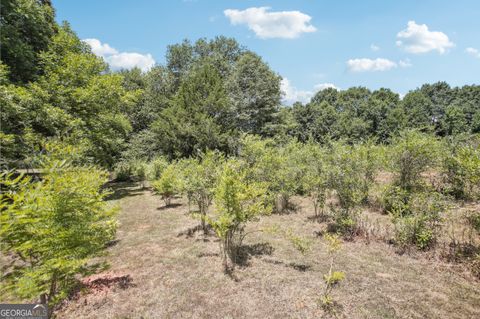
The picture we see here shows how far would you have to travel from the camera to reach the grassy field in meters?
4.94

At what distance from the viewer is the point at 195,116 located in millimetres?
22328

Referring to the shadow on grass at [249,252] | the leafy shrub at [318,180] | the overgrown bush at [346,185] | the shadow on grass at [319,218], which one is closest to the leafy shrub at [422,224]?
the overgrown bush at [346,185]

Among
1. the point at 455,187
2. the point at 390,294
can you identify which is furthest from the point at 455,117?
the point at 390,294

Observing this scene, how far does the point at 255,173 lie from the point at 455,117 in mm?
42215

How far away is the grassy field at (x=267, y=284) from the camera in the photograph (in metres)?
4.94

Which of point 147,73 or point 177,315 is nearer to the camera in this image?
point 177,315

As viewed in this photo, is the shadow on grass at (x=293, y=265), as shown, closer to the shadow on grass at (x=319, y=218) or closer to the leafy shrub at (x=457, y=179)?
the shadow on grass at (x=319, y=218)

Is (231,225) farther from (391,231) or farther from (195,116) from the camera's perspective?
(195,116)

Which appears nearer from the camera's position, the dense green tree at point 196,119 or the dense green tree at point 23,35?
the dense green tree at point 23,35

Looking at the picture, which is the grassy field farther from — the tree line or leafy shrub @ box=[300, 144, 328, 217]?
the tree line

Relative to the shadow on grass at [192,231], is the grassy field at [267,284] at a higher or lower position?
lower

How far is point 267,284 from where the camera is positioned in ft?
19.1

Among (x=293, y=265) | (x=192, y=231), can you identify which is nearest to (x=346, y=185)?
(x=293, y=265)

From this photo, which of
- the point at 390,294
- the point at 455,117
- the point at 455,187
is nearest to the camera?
the point at 390,294
